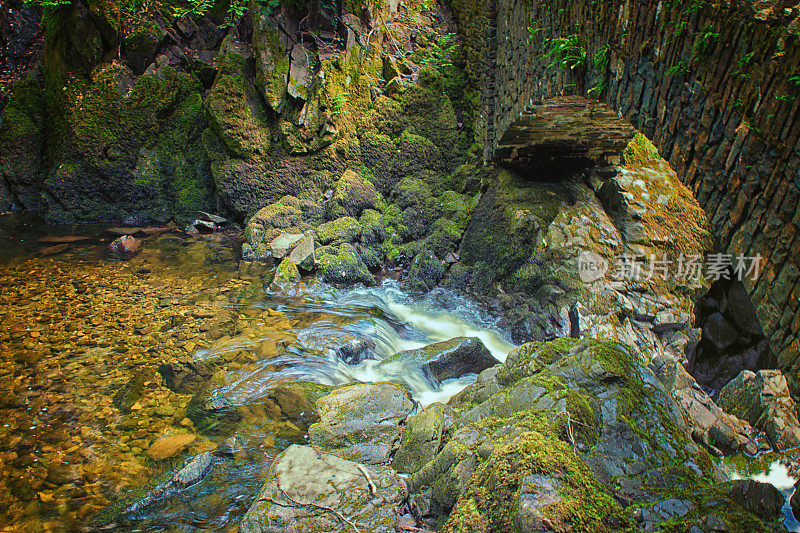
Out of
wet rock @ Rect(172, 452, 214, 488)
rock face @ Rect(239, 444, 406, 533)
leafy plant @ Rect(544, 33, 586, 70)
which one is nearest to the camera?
rock face @ Rect(239, 444, 406, 533)

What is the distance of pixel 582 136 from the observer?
6.31 metres

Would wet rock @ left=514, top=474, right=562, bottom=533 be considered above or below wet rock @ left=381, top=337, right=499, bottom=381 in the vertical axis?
above

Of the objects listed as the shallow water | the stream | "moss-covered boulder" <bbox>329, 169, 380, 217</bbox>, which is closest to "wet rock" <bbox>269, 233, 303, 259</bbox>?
the stream

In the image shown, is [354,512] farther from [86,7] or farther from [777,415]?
[86,7]

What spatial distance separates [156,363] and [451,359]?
334cm

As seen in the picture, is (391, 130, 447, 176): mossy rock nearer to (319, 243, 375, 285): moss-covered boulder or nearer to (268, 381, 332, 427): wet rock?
(319, 243, 375, 285): moss-covered boulder

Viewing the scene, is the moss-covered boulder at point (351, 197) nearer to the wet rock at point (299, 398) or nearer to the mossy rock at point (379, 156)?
the mossy rock at point (379, 156)

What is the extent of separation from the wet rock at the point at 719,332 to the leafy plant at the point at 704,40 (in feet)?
14.2

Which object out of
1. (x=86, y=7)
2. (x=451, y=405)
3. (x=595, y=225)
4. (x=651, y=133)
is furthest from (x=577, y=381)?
(x=86, y=7)

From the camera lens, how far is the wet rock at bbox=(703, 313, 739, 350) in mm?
5564

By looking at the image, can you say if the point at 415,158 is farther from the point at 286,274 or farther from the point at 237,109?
the point at 286,274

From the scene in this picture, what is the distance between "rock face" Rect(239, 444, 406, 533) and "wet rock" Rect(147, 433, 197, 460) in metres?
1.18

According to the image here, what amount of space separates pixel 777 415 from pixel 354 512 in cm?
417

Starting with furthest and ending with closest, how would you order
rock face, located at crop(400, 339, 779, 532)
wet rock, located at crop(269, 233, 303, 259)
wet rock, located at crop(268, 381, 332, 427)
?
wet rock, located at crop(269, 233, 303, 259)
wet rock, located at crop(268, 381, 332, 427)
rock face, located at crop(400, 339, 779, 532)
